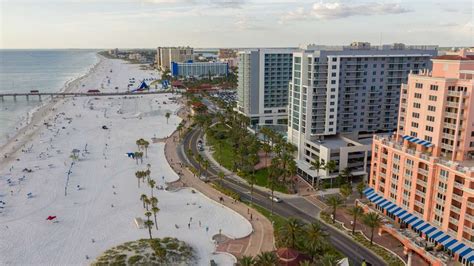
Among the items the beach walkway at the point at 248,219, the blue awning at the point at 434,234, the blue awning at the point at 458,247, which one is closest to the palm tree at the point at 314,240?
the beach walkway at the point at 248,219

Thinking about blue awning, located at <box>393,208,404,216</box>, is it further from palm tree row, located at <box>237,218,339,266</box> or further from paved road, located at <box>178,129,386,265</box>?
palm tree row, located at <box>237,218,339,266</box>

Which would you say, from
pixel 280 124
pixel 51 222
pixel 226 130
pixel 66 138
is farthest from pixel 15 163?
pixel 280 124

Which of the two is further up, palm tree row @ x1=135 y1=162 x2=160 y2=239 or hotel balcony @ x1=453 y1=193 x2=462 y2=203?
hotel balcony @ x1=453 y1=193 x2=462 y2=203

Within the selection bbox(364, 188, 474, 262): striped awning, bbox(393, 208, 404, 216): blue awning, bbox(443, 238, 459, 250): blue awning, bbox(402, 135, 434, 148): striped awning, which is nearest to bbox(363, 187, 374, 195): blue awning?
bbox(364, 188, 474, 262): striped awning

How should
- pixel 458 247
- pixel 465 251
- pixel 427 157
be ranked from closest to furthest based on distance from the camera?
pixel 465 251, pixel 458 247, pixel 427 157

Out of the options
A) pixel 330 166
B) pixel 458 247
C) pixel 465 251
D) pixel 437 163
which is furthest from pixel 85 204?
pixel 465 251

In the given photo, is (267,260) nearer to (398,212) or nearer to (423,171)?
(398,212)
